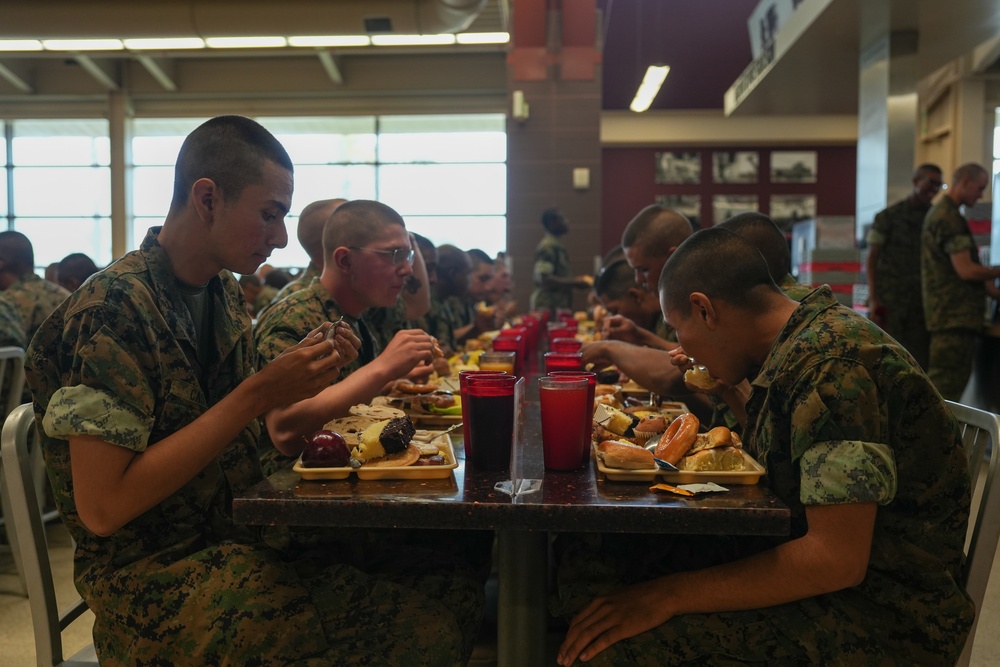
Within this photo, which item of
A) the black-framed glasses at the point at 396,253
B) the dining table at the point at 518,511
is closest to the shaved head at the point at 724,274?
the dining table at the point at 518,511

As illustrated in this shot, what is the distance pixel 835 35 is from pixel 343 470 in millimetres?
7423

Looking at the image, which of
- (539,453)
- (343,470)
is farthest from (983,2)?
(343,470)

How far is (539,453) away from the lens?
5.72 ft

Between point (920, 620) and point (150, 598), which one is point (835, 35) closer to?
point (920, 620)

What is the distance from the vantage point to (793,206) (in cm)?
1529

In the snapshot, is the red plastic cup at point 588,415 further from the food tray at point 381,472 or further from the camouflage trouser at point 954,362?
the camouflage trouser at point 954,362

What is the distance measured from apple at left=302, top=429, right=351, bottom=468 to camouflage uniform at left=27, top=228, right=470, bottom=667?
199 mm

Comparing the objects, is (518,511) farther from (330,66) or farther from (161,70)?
(161,70)

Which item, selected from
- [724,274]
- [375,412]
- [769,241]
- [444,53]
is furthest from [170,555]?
[444,53]

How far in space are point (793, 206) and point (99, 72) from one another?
11784 mm

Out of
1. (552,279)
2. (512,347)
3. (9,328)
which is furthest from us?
(552,279)

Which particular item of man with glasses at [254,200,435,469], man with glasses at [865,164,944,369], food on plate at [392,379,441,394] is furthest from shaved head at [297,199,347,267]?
man with glasses at [865,164,944,369]

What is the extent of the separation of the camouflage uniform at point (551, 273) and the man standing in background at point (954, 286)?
329cm

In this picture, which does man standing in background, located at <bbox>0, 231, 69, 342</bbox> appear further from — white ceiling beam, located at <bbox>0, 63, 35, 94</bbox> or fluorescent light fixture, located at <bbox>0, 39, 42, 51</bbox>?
white ceiling beam, located at <bbox>0, 63, 35, 94</bbox>
